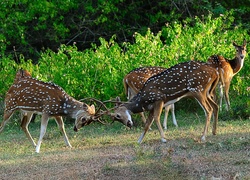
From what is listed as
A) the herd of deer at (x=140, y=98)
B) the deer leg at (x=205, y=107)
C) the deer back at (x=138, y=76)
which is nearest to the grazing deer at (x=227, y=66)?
the deer back at (x=138, y=76)

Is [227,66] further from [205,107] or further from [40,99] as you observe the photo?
[40,99]

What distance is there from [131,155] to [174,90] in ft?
6.26

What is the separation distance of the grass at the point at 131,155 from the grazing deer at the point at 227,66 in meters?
1.35

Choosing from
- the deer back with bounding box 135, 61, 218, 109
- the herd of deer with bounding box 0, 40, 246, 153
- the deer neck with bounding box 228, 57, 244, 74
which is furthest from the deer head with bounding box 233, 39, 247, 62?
the deer back with bounding box 135, 61, 218, 109

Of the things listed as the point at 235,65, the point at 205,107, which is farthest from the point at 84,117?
the point at 235,65

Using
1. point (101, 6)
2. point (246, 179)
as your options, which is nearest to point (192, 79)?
point (246, 179)

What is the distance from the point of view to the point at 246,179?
9.42 m

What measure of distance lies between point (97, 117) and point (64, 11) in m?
10.8

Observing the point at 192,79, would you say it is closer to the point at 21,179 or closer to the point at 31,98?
the point at 31,98

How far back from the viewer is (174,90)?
13.1m

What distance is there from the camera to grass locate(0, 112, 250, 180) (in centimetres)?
1020

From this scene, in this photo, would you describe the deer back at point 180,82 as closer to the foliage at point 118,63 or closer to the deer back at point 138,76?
the deer back at point 138,76

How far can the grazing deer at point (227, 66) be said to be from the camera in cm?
1642

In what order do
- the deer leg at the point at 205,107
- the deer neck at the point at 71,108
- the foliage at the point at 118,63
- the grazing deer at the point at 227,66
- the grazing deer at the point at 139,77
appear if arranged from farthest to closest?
the foliage at the point at 118,63, the grazing deer at the point at 227,66, the grazing deer at the point at 139,77, the deer neck at the point at 71,108, the deer leg at the point at 205,107
